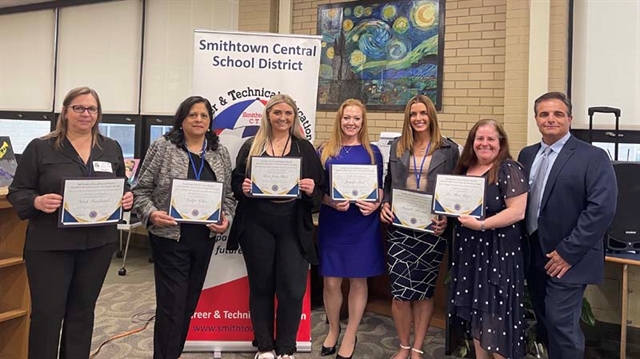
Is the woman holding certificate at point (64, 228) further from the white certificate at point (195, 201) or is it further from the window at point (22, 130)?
the window at point (22, 130)

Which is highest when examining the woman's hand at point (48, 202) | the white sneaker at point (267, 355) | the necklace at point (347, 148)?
the necklace at point (347, 148)

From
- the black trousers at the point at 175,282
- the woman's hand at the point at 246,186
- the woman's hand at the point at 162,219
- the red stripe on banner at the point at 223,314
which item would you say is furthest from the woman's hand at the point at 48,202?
the red stripe on banner at the point at 223,314

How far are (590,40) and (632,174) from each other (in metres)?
1.39

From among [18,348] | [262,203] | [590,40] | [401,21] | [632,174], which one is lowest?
[18,348]

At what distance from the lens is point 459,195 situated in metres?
2.32

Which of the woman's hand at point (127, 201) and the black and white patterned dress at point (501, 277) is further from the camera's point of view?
the black and white patterned dress at point (501, 277)

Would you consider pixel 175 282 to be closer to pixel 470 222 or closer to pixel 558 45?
pixel 470 222

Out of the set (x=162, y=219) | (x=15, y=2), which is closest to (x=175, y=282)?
(x=162, y=219)

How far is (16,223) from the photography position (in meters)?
2.58

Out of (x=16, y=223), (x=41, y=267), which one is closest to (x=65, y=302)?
(x=41, y=267)

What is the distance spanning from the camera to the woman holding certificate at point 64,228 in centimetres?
204

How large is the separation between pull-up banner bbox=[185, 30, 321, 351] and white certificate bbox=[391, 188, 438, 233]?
0.79 metres

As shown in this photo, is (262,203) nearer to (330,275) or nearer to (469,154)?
(330,275)

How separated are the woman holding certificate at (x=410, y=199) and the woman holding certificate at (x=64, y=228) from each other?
1351 mm
